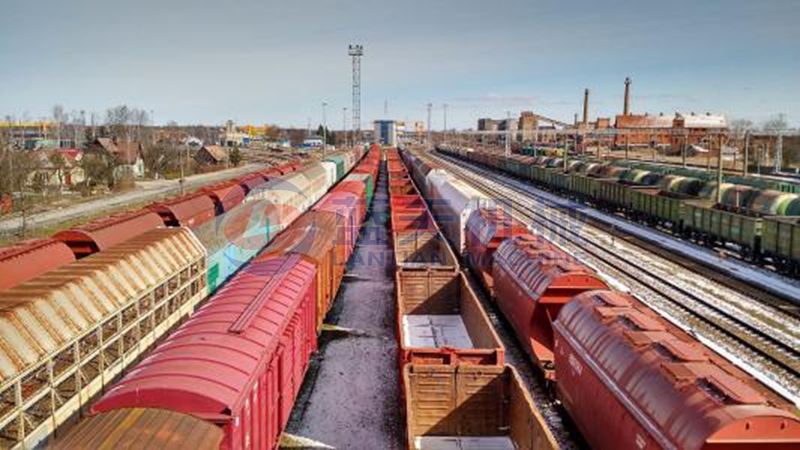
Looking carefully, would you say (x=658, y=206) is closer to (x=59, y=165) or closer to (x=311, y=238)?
(x=311, y=238)

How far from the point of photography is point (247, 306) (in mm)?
11430

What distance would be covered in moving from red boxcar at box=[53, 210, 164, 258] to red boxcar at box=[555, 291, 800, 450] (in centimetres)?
1415

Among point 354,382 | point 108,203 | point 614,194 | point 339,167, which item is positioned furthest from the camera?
point 339,167

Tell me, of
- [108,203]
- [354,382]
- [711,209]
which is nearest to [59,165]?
[108,203]

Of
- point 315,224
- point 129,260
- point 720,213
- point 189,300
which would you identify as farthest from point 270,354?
point 720,213

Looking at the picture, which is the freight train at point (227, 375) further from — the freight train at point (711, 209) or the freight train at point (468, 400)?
the freight train at point (711, 209)

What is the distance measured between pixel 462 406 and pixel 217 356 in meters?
5.31

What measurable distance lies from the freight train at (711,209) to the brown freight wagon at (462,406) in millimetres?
19487

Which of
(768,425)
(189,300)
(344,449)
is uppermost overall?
(768,425)

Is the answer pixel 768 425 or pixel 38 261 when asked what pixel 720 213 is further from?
pixel 38 261

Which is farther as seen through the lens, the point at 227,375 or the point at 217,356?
the point at 217,356

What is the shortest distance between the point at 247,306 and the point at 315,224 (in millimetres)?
9614

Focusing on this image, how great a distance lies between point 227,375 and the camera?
8750 mm

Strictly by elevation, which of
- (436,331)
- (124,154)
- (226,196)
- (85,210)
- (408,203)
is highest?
(124,154)
